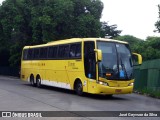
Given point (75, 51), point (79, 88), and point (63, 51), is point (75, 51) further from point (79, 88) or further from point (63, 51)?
point (79, 88)

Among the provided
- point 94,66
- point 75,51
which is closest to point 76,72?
point 75,51

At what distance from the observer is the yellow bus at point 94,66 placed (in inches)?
772

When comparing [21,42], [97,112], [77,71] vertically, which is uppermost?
[21,42]

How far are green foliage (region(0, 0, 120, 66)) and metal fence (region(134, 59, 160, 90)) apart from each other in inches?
499

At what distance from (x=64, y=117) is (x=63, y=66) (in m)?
11.2

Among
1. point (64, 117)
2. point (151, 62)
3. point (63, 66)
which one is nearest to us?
point (64, 117)

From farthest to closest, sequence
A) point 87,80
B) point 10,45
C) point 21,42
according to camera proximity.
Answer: point 10,45 → point 21,42 → point 87,80

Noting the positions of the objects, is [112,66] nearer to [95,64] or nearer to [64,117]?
[95,64]

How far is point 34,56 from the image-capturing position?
29.0m

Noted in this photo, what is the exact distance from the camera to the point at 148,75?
26453mm

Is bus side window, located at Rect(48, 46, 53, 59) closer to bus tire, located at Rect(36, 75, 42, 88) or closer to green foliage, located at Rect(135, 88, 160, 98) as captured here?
bus tire, located at Rect(36, 75, 42, 88)

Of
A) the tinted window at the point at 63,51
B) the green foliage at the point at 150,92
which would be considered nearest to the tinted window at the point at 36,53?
the tinted window at the point at 63,51

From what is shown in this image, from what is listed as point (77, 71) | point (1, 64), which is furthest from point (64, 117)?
point (1, 64)

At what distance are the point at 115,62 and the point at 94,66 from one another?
1.11 metres
